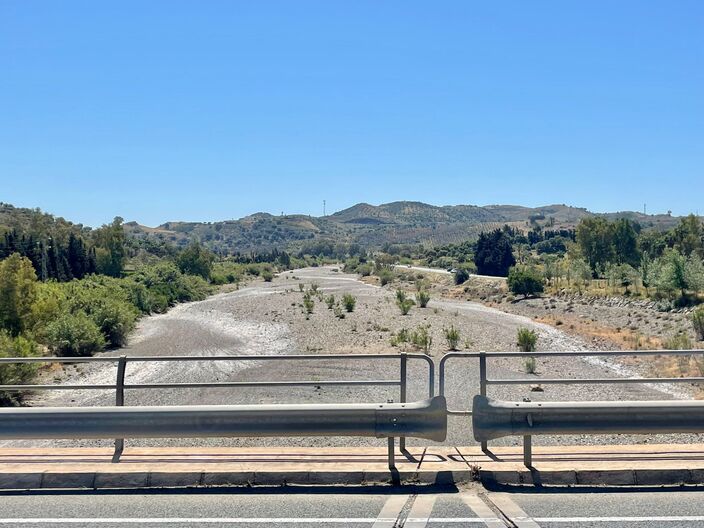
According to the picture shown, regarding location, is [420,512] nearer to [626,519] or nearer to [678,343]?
[626,519]

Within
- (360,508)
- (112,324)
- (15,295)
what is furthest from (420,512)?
(112,324)

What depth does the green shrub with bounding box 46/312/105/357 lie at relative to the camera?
3303 cm

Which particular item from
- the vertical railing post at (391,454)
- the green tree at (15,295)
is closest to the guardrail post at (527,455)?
the vertical railing post at (391,454)

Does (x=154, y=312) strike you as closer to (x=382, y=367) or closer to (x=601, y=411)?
(x=382, y=367)

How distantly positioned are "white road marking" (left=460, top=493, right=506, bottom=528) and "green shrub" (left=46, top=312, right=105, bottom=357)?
29514mm

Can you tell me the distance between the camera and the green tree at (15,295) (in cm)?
3325

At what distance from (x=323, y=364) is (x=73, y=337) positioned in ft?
46.1

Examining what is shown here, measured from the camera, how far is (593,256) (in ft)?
278

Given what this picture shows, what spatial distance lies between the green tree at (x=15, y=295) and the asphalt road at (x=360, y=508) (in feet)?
96.0

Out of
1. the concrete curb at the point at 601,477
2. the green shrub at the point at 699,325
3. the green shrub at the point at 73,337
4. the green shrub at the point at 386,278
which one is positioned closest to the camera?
the concrete curb at the point at 601,477

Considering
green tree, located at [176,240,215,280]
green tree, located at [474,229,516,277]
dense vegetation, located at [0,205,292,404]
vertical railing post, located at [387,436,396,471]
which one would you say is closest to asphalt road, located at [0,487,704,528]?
vertical railing post, located at [387,436,396,471]

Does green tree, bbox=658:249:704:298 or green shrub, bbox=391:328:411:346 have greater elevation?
green tree, bbox=658:249:704:298

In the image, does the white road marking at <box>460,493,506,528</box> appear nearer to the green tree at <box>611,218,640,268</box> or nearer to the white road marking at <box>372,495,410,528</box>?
the white road marking at <box>372,495,410,528</box>

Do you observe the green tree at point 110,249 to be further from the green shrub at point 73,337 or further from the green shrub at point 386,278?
the green shrub at point 73,337
